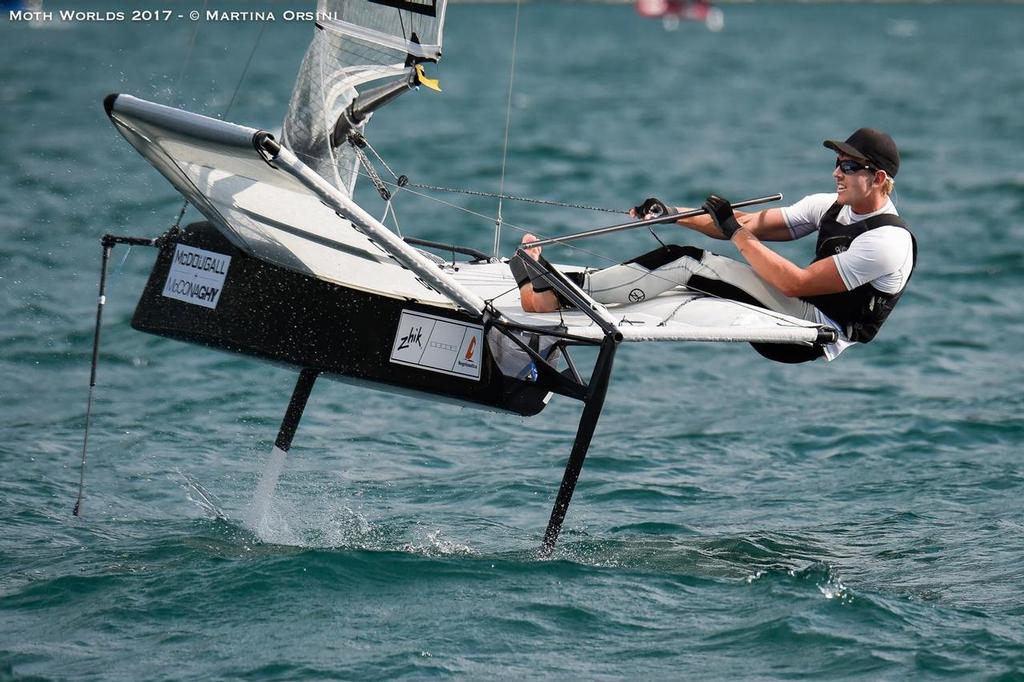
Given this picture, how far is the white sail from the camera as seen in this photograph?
621 cm

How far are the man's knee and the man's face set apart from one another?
2.14ft

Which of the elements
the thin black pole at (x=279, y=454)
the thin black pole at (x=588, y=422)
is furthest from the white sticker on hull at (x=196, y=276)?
the thin black pole at (x=588, y=422)

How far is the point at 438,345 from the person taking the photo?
18.8 ft

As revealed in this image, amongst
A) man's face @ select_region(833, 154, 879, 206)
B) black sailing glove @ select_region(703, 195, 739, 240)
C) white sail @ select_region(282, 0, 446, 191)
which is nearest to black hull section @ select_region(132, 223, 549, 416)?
white sail @ select_region(282, 0, 446, 191)

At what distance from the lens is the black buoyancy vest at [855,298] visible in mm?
5730

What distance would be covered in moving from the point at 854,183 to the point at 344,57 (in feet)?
7.83

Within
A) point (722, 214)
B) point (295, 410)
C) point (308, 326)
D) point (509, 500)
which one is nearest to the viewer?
point (722, 214)

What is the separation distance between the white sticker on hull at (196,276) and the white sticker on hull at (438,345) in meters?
0.87

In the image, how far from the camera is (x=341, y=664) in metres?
4.95

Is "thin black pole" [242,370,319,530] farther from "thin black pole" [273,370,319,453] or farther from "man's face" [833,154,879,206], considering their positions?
"man's face" [833,154,879,206]

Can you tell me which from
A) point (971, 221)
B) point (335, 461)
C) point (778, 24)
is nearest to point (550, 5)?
point (778, 24)

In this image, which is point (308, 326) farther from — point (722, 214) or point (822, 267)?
point (822, 267)

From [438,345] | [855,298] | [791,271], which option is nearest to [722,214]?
[791,271]

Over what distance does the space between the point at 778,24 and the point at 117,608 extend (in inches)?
3483
